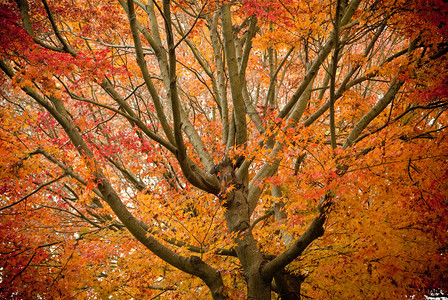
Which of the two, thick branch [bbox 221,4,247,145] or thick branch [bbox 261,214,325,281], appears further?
thick branch [bbox 221,4,247,145]

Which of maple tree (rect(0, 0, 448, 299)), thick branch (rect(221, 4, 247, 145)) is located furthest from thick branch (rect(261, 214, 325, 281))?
thick branch (rect(221, 4, 247, 145))

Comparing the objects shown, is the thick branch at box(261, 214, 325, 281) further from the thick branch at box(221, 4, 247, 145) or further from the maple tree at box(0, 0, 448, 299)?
the thick branch at box(221, 4, 247, 145)

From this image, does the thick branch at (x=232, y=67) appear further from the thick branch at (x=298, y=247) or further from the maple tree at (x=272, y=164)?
the thick branch at (x=298, y=247)

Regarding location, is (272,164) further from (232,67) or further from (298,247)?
(232,67)

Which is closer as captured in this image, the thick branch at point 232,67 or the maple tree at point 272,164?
the maple tree at point 272,164

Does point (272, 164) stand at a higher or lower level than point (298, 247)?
higher

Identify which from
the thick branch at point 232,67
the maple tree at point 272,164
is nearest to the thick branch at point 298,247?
the maple tree at point 272,164

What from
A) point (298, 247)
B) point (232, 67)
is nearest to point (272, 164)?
point (298, 247)

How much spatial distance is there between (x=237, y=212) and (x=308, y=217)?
3.88 feet

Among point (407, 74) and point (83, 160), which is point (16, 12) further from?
point (407, 74)

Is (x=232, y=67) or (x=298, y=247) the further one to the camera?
(x=232, y=67)

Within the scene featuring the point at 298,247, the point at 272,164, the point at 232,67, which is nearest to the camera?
the point at 298,247

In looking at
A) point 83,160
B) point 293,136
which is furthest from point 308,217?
point 83,160

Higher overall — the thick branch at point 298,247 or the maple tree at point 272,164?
the maple tree at point 272,164
